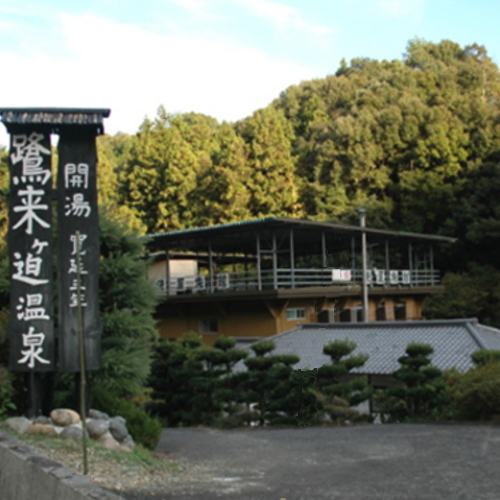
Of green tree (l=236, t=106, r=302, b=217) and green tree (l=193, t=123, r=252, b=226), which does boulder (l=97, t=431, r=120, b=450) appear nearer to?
green tree (l=193, t=123, r=252, b=226)

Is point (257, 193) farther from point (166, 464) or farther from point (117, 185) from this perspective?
point (166, 464)

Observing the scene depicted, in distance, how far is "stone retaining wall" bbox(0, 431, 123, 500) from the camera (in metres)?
4.12

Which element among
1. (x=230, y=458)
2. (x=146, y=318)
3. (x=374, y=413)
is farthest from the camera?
(x=374, y=413)

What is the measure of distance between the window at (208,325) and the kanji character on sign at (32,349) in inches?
663

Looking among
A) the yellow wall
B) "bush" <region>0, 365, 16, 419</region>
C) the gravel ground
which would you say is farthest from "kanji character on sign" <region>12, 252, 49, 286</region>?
the yellow wall

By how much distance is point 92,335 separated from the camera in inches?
327

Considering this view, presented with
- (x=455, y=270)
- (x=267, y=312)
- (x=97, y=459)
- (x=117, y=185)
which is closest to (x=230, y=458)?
(x=97, y=459)

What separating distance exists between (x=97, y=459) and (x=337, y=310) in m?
17.6

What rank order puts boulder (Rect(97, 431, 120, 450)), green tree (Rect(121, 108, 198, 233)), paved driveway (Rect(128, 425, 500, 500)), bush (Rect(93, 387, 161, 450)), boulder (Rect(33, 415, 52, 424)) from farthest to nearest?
1. green tree (Rect(121, 108, 198, 233))
2. bush (Rect(93, 387, 161, 450))
3. boulder (Rect(33, 415, 52, 424))
4. boulder (Rect(97, 431, 120, 450))
5. paved driveway (Rect(128, 425, 500, 500))

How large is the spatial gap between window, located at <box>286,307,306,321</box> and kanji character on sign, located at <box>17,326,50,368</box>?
49.7 ft

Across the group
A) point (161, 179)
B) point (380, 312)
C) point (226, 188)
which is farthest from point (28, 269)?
point (161, 179)

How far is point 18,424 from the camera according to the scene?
7.39 meters

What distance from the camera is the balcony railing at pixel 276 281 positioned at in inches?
885

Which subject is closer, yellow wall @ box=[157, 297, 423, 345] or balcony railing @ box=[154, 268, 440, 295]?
balcony railing @ box=[154, 268, 440, 295]
